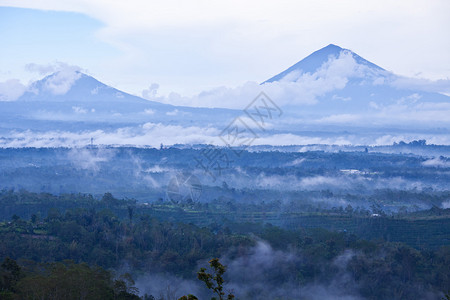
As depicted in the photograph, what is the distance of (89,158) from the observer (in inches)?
4843

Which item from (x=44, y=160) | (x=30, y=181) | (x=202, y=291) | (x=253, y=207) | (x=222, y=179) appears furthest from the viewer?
(x=44, y=160)

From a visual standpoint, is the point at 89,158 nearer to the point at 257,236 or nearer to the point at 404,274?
the point at 257,236

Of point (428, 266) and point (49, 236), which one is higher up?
point (49, 236)

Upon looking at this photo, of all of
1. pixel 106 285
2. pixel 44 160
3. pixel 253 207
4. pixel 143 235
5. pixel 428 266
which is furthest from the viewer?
pixel 44 160

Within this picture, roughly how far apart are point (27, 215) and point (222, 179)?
168ft

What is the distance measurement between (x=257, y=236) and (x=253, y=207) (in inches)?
836

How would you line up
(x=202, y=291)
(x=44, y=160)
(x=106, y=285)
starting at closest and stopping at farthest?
(x=106, y=285), (x=202, y=291), (x=44, y=160)

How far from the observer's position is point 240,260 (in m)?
40.5

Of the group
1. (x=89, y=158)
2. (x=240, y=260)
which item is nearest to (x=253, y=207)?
(x=240, y=260)

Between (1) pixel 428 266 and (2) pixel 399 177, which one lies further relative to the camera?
(2) pixel 399 177

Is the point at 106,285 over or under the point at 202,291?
over

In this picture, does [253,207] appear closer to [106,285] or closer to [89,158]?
[106,285]

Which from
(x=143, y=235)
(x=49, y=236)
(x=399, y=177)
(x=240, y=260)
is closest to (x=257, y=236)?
(x=240, y=260)

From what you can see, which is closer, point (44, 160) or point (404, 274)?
point (404, 274)
